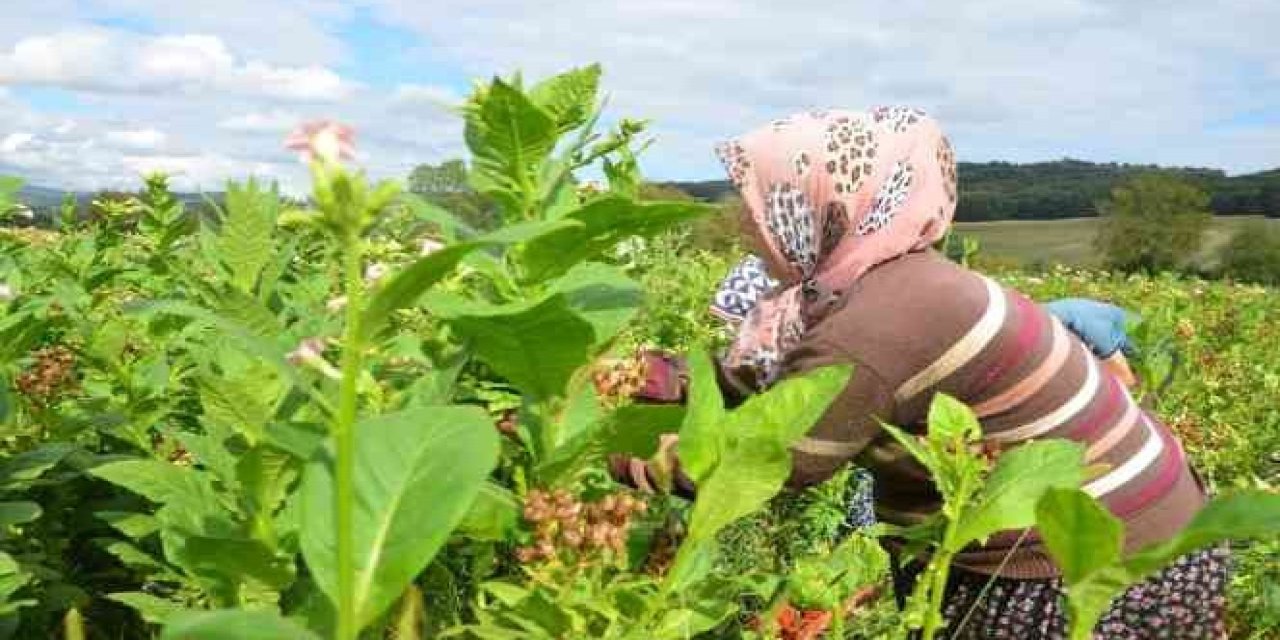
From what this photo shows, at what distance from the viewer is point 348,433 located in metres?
0.73

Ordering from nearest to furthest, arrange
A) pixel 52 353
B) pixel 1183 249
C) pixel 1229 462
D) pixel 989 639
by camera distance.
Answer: pixel 52 353, pixel 989 639, pixel 1229 462, pixel 1183 249

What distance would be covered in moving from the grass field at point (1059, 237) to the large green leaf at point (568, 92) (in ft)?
194

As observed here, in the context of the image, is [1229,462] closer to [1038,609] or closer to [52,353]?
[1038,609]

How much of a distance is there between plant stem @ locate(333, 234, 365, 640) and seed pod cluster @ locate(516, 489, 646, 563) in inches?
9.5

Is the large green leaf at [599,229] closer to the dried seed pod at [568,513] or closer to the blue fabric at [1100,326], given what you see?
the dried seed pod at [568,513]

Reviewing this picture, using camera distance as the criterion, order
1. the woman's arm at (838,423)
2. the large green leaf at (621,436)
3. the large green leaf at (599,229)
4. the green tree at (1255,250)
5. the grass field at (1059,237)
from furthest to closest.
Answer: the grass field at (1059,237)
the green tree at (1255,250)
the woman's arm at (838,423)
the large green leaf at (621,436)
the large green leaf at (599,229)

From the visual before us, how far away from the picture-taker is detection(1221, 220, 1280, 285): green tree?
58.7m

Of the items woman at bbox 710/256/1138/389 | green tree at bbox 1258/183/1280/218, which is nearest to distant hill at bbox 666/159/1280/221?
green tree at bbox 1258/183/1280/218

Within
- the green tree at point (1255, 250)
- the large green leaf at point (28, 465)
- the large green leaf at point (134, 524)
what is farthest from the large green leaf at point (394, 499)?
the green tree at point (1255, 250)

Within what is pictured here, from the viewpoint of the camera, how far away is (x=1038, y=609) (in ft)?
7.52

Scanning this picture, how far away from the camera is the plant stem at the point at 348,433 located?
715 mm

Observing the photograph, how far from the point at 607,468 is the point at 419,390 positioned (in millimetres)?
513

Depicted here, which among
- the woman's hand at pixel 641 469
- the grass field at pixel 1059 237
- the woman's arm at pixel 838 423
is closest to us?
the woman's hand at pixel 641 469

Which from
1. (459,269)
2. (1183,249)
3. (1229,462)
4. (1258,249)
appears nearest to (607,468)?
(459,269)
